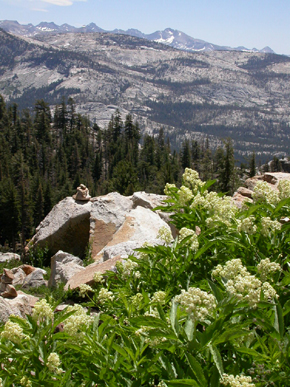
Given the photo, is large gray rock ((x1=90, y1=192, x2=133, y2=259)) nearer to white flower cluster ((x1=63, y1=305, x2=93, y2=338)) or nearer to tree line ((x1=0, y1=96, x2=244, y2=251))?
white flower cluster ((x1=63, y1=305, x2=93, y2=338))

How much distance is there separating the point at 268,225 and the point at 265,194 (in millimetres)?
859

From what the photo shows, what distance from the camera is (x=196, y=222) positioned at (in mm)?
4641

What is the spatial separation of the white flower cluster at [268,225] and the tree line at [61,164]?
198 ft

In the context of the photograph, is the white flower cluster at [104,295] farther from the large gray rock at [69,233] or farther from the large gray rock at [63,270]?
the large gray rock at [69,233]

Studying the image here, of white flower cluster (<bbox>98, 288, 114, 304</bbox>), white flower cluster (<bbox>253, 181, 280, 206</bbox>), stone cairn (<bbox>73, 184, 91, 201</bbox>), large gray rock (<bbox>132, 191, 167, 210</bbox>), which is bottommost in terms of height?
stone cairn (<bbox>73, 184, 91, 201</bbox>)

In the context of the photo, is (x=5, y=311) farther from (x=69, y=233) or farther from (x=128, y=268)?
(x=69, y=233)

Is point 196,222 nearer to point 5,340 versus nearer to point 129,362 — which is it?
point 129,362

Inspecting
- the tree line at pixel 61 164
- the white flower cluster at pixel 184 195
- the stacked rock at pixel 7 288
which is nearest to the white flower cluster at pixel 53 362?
the white flower cluster at pixel 184 195

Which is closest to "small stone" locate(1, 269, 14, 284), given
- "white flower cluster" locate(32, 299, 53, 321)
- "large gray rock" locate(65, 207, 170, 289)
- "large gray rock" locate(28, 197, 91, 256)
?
"large gray rock" locate(65, 207, 170, 289)

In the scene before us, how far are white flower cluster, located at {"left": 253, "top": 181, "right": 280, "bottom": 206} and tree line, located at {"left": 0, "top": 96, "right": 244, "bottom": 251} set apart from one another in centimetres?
5954

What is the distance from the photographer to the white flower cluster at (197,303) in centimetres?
246

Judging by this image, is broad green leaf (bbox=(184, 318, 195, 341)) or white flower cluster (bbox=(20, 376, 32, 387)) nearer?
broad green leaf (bbox=(184, 318, 195, 341))

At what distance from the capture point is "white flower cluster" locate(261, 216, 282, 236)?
3825mm

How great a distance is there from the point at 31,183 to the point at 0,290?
8840cm
